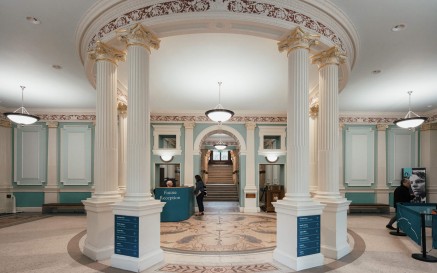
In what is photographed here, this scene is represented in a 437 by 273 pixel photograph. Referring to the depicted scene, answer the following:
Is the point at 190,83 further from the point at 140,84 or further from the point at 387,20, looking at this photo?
the point at 387,20

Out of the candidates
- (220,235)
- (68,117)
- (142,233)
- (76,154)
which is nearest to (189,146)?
(76,154)

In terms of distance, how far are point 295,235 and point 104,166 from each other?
11.0ft

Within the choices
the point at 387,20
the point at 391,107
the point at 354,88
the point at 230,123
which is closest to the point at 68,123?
the point at 230,123

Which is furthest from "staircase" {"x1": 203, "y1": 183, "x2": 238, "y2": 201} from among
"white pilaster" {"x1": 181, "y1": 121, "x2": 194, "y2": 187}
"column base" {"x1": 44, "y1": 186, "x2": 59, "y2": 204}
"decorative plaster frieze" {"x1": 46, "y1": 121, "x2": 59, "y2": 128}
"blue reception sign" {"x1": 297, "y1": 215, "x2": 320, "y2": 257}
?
"blue reception sign" {"x1": 297, "y1": 215, "x2": 320, "y2": 257}

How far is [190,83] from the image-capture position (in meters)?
8.01

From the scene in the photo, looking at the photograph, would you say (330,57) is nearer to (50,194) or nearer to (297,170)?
(297,170)

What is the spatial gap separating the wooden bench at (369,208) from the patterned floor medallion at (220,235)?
3.50m

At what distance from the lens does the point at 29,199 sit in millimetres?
11492

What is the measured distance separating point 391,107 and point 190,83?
7.82 meters

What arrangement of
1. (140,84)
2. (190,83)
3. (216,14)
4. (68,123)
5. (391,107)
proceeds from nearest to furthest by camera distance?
(216,14) → (140,84) → (190,83) → (391,107) → (68,123)

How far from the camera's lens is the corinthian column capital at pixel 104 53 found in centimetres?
502

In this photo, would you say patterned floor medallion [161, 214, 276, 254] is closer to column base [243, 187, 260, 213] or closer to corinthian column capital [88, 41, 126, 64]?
column base [243, 187, 260, 213]

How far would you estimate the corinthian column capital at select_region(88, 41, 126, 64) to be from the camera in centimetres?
502

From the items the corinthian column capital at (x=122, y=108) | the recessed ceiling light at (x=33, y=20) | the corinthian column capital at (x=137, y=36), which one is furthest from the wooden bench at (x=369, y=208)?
the recessed ceiling light at (x=33, y=20)
